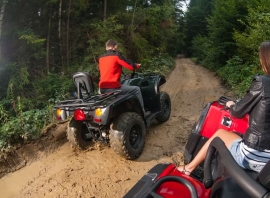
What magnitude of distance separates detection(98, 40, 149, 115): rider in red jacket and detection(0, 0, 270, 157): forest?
181 cm

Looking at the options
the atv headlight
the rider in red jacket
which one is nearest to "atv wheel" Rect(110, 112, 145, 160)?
the atv headlight

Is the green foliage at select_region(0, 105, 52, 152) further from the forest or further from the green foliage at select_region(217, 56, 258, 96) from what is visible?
the green foliage at select_region(217, 56, 258, 96)

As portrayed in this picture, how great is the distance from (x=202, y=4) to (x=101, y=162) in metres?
48.1

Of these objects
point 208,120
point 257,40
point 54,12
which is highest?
point 54,12

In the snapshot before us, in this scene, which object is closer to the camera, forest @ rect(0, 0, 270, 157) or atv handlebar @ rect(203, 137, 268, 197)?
atv handlebar @ rect(203, 137, 268, 197)

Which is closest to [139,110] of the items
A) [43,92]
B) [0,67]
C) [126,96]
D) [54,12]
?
[126,96]

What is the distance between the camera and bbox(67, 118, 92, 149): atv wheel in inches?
175

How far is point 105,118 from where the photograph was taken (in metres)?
3.63

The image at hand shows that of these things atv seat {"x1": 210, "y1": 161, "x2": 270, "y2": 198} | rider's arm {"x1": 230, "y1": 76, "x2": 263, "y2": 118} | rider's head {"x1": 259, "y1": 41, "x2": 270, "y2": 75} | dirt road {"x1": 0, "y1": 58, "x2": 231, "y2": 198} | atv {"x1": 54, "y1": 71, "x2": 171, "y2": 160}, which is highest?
rider's head {"x1": 259, "y1": 41, "x2": 270, "y2": 75}

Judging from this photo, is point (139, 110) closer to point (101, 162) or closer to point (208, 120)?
point (101, 162)

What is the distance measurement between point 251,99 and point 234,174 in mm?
969

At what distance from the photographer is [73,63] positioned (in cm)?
1167

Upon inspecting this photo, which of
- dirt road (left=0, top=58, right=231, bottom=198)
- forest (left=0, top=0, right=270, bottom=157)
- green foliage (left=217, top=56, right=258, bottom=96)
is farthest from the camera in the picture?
green foliage (left=217, top=56, right=258, bottom=96)

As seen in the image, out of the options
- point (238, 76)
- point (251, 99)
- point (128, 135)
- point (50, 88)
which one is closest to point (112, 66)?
point (128, 135)
